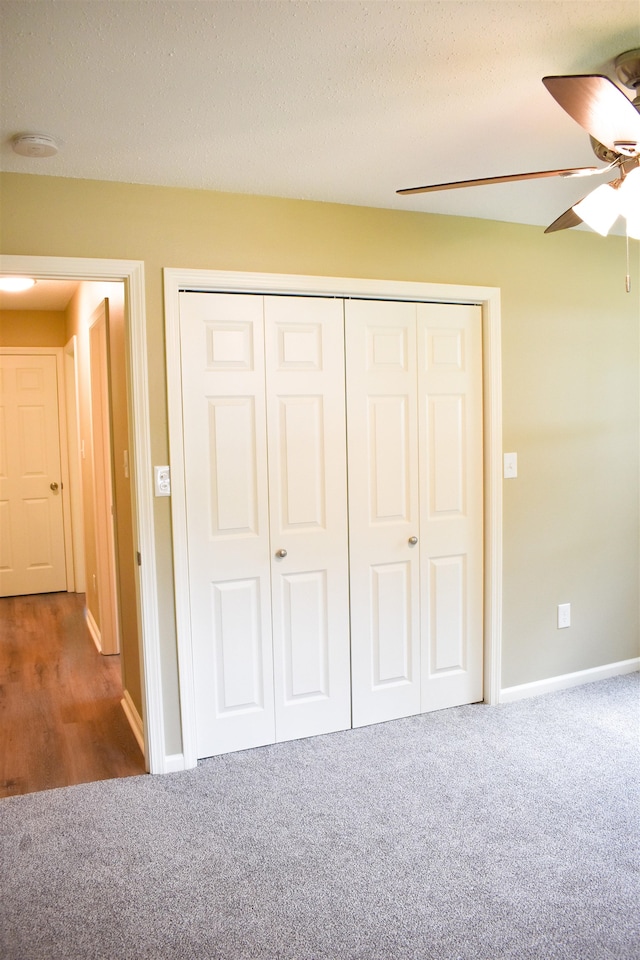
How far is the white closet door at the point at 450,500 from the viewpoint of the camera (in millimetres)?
3232

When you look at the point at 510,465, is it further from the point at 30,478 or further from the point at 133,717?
the point at 30,478

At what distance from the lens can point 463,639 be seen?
11.2 feet

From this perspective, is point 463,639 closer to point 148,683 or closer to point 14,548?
point 148,683

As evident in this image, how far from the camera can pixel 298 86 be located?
6.27ft

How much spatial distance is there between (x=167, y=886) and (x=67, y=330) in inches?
187

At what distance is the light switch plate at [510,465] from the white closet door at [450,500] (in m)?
0.13

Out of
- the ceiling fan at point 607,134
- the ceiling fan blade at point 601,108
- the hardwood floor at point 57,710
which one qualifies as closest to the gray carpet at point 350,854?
the hardwood floor at point 57,710

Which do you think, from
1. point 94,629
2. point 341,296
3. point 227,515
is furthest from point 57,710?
point 341,296

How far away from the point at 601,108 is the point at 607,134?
0.44ft

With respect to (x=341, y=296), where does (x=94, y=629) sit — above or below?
below

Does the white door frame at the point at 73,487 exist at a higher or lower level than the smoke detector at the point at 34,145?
lower

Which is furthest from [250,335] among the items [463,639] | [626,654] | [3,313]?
[3,313]

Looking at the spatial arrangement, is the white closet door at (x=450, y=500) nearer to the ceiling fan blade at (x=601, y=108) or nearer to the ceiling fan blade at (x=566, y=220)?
the ceiling fan blade at (x=566, y=220)

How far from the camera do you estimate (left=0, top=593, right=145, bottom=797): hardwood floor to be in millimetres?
2885
